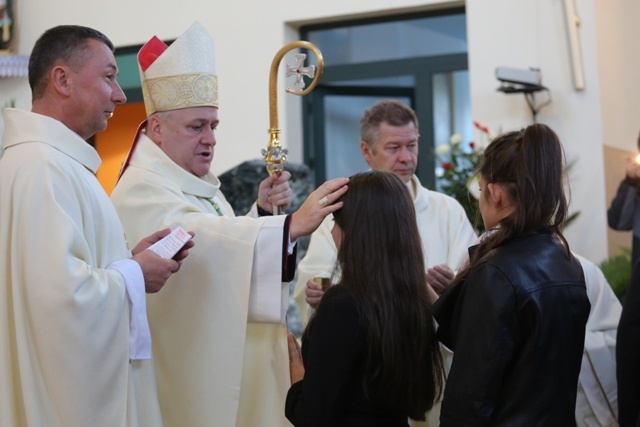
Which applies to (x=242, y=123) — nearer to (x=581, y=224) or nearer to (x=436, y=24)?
(x=436, y=24)

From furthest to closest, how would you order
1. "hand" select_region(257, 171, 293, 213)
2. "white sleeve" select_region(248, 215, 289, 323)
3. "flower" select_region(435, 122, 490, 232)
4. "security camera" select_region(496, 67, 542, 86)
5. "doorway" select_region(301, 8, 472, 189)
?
"doorway" select_region(301, 8, 472, 189)
"security camera" select_region(496, 67, 542, 86)
"flower" select_region(435, 122, 490, 232)
"hand" select_region(257, 171, 293, 213)
"white sleeve" select_region(248, 215, 289, 323)

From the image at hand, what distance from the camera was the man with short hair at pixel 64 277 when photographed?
2.54 meters

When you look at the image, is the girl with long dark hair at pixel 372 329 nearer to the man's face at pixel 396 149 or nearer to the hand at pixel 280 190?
the hand at pixel 280 190

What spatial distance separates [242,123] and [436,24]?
1845 mm

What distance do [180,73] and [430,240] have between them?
4.56 ft

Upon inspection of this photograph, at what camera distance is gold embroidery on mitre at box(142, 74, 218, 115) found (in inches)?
135

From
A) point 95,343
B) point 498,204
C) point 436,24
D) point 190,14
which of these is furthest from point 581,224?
point 95,343

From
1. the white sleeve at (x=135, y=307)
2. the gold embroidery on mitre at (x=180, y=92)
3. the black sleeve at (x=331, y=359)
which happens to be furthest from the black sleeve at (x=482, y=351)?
the gold embroidery on mitre at (x=180, y=92)

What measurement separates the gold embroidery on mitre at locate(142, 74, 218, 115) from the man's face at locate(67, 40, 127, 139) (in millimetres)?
548

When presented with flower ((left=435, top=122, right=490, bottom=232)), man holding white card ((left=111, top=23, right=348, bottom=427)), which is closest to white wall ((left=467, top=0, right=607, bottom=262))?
flower ((left=435, top=122, right=490, bottom=232))

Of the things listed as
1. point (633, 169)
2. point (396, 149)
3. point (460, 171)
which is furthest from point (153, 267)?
point (460, 171)

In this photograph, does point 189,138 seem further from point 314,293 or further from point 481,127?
point 481,127

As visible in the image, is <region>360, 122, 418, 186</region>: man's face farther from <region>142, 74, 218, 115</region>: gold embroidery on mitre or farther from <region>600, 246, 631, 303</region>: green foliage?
<region>600, 246, 631, 303</region>: green foliage

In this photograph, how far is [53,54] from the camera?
2818 millimetres
